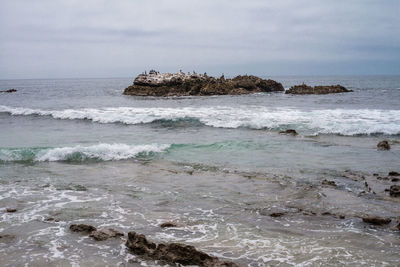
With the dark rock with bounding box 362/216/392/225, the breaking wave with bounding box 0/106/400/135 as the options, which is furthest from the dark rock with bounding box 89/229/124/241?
the breaking wave with bounding box 0/106/400/135

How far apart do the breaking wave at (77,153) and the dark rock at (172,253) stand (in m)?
7.03

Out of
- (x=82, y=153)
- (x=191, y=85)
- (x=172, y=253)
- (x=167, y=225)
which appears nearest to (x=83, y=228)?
(x=167, y=225)

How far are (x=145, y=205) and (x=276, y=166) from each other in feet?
15.1

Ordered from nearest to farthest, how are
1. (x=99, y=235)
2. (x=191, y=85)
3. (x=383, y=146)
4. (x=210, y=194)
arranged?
(x=99, y=235) → (x=210, y=194) → (x=383, y=146) → (x=191, y=85)

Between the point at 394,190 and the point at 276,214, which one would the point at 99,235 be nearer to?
the point at 276,214

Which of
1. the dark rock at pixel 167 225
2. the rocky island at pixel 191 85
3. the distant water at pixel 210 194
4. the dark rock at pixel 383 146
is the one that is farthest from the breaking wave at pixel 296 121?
the rocky island at pixel 191 85

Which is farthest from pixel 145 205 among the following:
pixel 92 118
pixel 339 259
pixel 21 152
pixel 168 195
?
pixel 92 118

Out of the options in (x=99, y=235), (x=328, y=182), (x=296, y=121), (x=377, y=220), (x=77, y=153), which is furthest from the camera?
(x=296, y=121)

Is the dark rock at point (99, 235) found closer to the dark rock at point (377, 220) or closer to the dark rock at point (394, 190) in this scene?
the dark rock at point (377, 220)

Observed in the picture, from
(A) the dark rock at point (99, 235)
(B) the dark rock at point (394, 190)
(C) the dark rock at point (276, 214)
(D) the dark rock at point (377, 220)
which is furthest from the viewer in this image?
(B) the dark rock at point (394, 190)

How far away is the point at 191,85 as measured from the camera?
50.5 metres

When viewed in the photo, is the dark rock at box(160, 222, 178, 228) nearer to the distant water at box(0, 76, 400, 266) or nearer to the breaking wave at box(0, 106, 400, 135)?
the distant water at box(0, 76, 400, 266)

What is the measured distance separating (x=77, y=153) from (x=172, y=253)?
327 inches

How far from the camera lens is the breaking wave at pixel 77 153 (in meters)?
11.8
